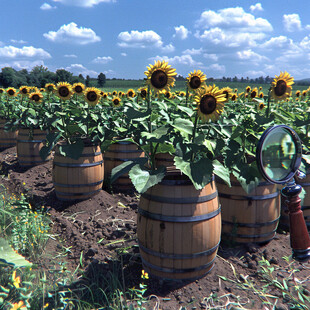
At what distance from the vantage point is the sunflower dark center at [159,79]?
3.02 metres

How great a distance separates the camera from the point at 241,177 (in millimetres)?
2924

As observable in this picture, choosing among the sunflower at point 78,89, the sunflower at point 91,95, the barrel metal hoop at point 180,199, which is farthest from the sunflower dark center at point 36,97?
the barrel metal hoop at point 180,199

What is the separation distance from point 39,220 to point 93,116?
5.69 ft

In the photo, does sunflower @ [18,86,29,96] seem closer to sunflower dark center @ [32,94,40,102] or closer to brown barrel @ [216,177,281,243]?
sunflower dark center @ [32,94,40,102]

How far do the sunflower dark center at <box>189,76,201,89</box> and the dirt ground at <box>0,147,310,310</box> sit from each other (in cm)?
159

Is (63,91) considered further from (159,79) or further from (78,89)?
(159,79)

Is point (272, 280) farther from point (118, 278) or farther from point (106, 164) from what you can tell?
point (106, 164)

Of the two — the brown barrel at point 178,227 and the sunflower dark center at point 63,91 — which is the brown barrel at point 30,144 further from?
the brown barrel at point 178,227

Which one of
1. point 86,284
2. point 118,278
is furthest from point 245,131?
point 86,284

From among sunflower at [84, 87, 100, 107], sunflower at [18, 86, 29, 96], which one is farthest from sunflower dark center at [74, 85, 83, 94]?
sunflower at [18, 86, 29, 96]

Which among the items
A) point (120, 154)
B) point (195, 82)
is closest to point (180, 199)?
point (195, 82)

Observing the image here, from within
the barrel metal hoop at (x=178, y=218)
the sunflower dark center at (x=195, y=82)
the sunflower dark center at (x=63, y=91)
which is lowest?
the barrel metal hoop at (x=178, y=218)

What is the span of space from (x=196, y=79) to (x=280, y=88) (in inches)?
33.0

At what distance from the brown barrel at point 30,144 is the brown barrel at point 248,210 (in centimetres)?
465
